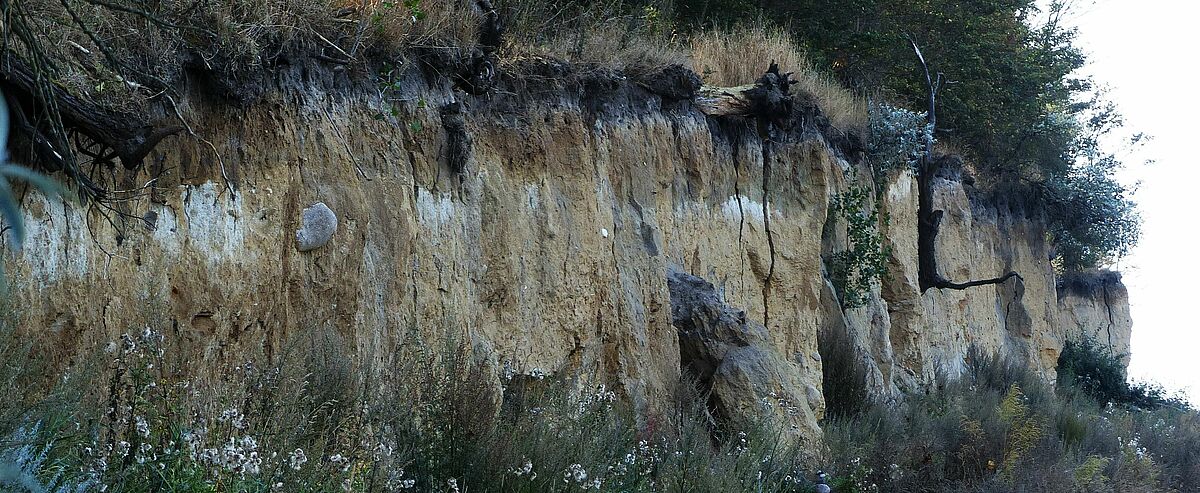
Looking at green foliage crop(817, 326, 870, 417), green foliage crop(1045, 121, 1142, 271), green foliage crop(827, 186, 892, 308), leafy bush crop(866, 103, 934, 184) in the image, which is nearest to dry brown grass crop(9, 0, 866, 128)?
green foliage crop(827, 186, 892, 308)

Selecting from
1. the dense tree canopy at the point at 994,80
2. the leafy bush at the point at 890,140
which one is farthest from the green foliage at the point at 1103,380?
the leafy bush at the point at 890,140

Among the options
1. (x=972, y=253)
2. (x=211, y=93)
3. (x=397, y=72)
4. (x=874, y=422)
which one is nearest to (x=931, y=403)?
(x=874, y=422)

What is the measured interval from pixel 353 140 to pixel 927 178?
399 inches

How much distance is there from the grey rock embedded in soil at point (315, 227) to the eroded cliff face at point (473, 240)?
56 millimetres

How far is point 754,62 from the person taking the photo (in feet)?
38.7

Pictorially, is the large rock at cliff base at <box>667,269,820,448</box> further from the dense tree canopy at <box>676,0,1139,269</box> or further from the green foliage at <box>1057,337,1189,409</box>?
the green foliage at <box>1057,337,1189,409</box>

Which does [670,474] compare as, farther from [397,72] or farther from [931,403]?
[931,403]

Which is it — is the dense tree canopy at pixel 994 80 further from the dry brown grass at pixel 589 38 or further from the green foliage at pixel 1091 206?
the dry brown grass at pixel 589 38

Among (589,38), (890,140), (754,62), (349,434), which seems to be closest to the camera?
(349,434)

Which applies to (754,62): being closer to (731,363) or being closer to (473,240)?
(731,363)

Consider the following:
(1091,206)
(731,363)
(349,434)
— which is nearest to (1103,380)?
(1091,206)

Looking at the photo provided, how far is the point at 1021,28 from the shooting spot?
17.8m

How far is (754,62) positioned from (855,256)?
2.87 m

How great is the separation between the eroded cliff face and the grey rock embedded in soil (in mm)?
56
